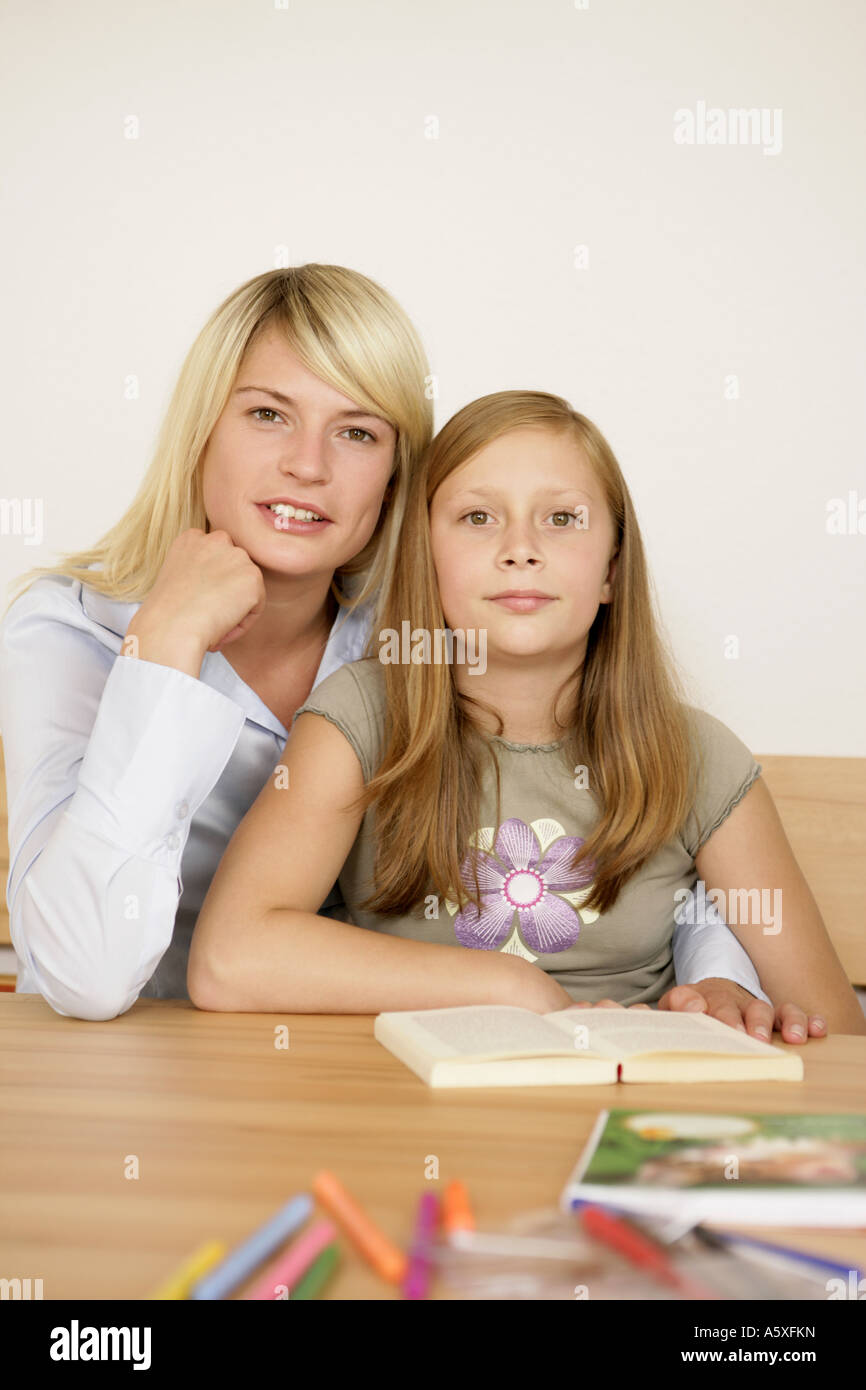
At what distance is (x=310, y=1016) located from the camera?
3.45 feet

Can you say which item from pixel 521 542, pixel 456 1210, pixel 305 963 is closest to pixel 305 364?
pixel 521 542

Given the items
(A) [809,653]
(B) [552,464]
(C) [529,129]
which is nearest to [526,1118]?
(B) [552,464]

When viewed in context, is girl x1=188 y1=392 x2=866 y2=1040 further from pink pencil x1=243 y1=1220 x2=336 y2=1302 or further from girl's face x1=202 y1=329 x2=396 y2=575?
pink pencil x1=243 y1=1220 x2=336 y2=1302

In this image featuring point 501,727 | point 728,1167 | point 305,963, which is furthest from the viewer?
point 501,727

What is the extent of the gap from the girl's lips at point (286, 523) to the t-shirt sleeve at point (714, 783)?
471mm

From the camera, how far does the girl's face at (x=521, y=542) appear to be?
53.1 inches

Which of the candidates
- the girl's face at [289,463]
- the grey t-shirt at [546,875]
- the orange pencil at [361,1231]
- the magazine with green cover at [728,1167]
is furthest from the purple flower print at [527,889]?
the orange pencil at [361,1231]

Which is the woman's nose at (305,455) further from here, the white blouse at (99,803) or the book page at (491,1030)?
the book page at (491,1030)

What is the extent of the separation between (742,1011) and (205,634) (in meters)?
0.58

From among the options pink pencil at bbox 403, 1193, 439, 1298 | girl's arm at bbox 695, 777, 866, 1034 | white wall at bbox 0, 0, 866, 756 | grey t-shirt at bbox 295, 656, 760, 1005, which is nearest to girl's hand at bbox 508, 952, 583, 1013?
grey t-shirt at bbox 295, 656, 760, 1005

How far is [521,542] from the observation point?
1.34 meters

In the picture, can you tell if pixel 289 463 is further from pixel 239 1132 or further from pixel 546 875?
pixel 239 1132
